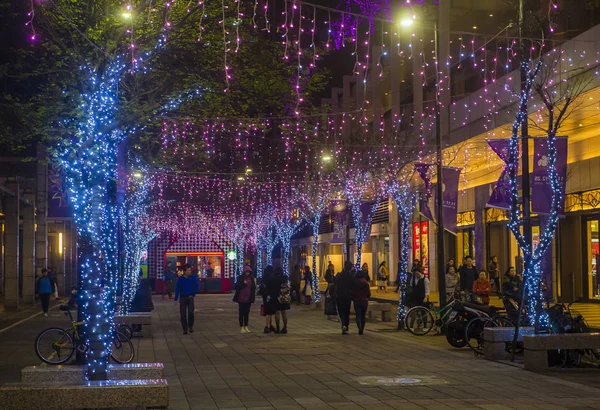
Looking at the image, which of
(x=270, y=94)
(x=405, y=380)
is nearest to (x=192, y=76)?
(x=270, y=94)

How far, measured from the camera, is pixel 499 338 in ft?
53.0

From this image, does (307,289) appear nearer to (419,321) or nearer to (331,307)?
(331,307)

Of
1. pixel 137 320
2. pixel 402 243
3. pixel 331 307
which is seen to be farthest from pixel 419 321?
pixel 137 320

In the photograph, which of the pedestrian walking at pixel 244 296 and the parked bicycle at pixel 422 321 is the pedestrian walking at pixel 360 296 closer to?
the parked bicycle at pixel 422 321

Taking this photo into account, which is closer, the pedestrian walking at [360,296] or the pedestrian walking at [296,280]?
the pedestrian walking at [360,296]

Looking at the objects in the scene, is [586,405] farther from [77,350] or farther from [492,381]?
[77,350]

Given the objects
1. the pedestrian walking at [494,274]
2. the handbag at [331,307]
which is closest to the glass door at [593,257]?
the pedestrian walking at [494,274]

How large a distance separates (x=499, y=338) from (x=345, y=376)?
3.47 m

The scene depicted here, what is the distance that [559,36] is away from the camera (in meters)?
30.1

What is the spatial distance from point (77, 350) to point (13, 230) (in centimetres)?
2403

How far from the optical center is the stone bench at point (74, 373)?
11109 mm

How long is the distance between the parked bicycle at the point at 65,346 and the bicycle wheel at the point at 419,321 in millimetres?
8026

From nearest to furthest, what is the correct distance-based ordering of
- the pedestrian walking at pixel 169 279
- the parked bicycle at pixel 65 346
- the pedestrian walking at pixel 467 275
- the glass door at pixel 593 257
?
the parked bicycle at pixel 65 346
the pedestrian walking at pixel 467 275
the glass door at pixel 593 257
the pedestrian walking at pixel 169 279

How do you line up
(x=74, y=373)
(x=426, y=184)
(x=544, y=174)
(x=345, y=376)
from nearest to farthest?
(x=74, y=373) < (x=345, y=376) < (x=544, y=174) < (x=426, y=184)
